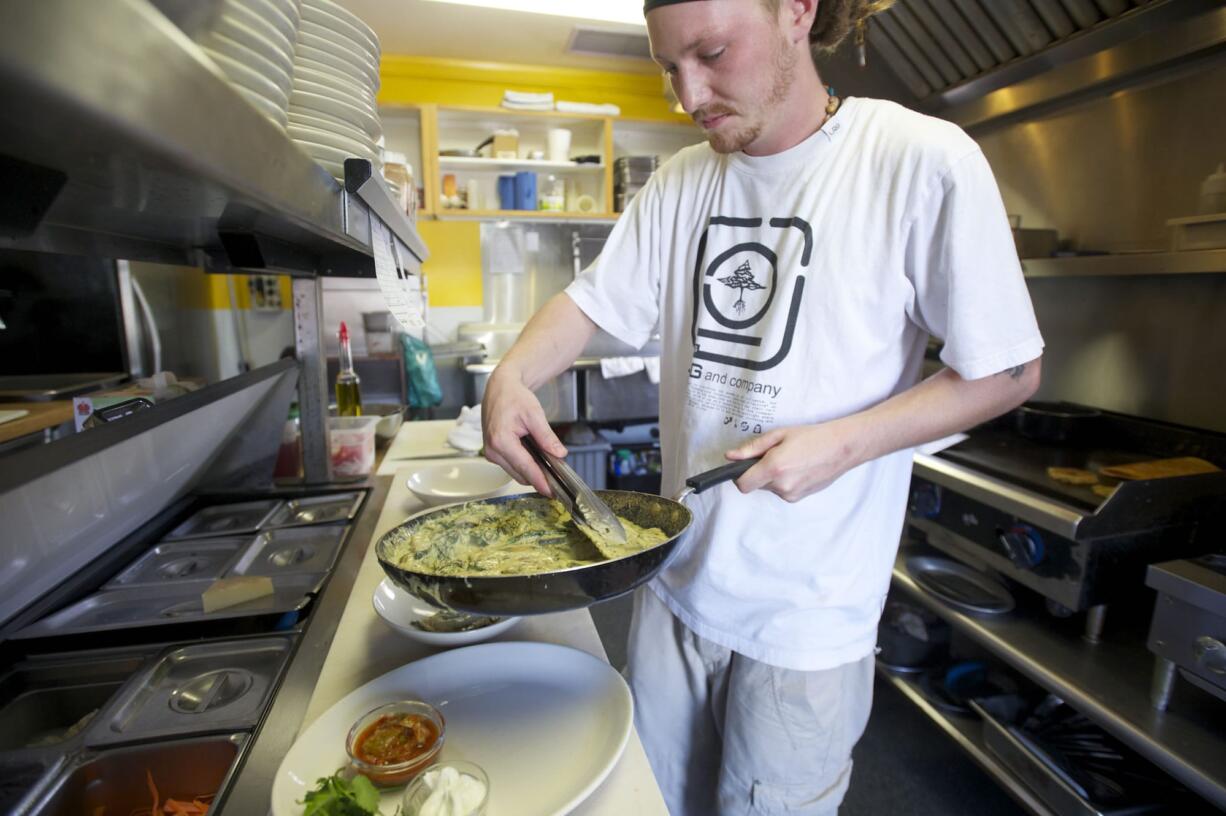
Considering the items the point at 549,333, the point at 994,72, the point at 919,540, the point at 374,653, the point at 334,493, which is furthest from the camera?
the point at 919,540

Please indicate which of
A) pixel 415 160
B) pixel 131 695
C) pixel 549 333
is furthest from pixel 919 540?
pixel 415 160

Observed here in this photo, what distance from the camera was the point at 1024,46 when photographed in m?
2.18

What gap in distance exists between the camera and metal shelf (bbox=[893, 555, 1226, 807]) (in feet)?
4.42

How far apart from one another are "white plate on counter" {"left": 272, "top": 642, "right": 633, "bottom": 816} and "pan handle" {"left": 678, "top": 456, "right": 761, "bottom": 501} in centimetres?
29

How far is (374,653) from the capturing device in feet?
3.30

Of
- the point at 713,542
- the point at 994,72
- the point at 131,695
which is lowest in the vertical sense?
the point at 131,695

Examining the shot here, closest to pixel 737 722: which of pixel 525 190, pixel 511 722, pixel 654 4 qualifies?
pixel 511 722

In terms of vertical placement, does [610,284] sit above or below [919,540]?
above

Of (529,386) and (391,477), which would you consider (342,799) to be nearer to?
(529,386)

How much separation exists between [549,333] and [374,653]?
673 mm

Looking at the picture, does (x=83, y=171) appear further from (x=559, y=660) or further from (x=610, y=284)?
(x=610, y=284)

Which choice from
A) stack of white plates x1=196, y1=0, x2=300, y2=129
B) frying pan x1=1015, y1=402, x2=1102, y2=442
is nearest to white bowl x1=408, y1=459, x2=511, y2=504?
stack of white plates x1=196, y1=0, x2=300, y2=129

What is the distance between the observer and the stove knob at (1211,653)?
1271 millimetres

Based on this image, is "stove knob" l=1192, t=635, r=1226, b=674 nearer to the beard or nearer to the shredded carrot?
the beard
